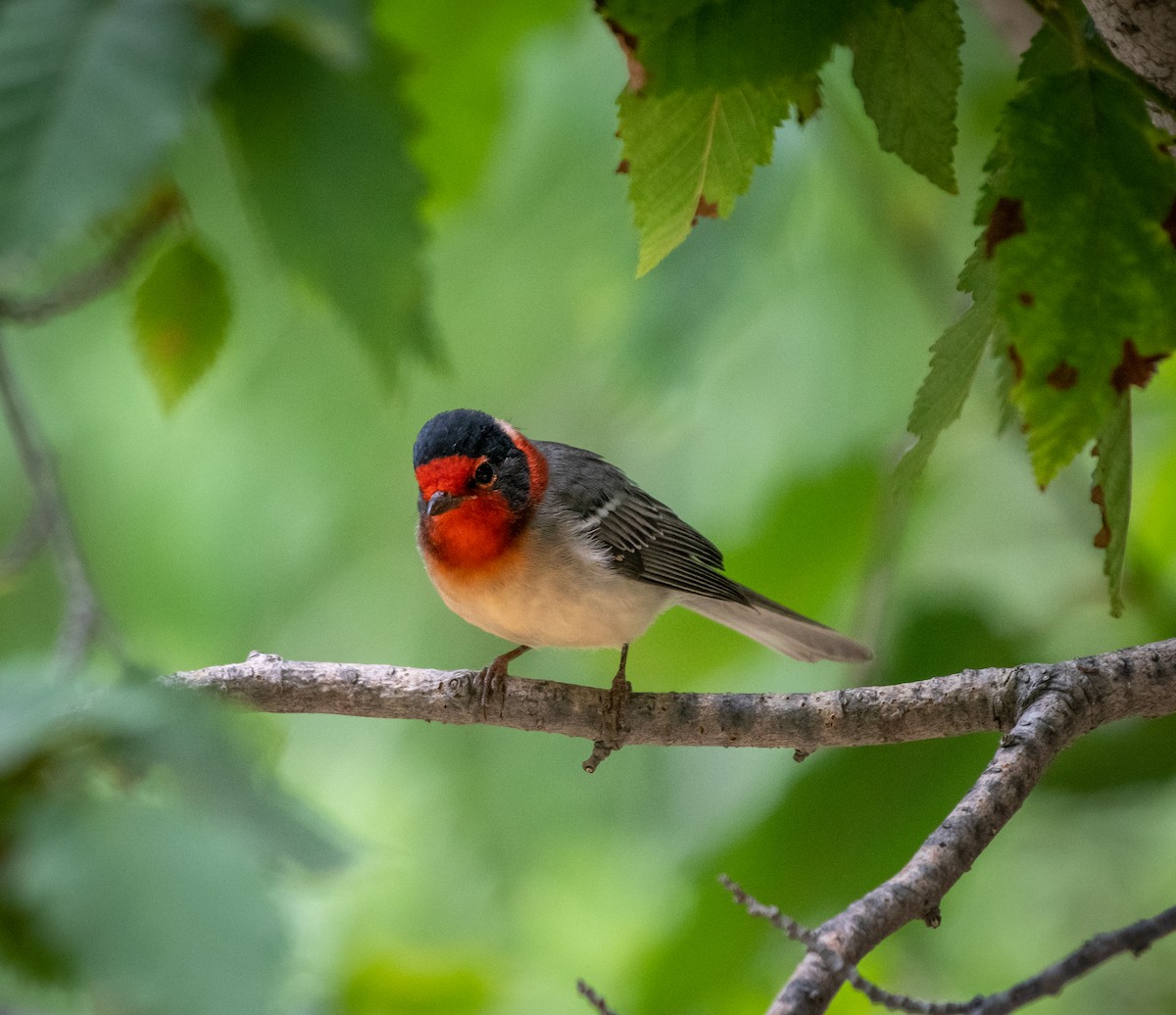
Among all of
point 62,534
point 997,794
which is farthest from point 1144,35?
point 62,534

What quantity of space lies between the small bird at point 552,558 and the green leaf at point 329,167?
201 cm

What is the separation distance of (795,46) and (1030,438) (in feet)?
2.01

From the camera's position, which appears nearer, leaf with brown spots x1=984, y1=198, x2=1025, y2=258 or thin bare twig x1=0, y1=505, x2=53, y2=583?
leaf with brown spots x1=984, y1=198, x2=1025, y2=258

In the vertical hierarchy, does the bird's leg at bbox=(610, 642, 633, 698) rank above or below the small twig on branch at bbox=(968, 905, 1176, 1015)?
above

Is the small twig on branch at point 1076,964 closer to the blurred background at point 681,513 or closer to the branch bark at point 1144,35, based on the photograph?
the branch bark at point 1144,35

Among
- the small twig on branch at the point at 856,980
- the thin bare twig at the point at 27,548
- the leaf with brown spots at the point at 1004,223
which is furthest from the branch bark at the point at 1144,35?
the thin bare twig at the point at 27,548

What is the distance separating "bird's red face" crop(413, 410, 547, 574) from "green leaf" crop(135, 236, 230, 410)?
1501 millimetres

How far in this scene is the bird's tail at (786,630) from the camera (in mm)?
3832

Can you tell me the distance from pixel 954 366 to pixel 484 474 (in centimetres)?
220

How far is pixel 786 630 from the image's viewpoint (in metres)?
3.95

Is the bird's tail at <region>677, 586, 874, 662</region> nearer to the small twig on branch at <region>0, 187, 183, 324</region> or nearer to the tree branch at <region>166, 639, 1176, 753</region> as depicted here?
the tree branch at <region>166, 639, 1176, 753</region>

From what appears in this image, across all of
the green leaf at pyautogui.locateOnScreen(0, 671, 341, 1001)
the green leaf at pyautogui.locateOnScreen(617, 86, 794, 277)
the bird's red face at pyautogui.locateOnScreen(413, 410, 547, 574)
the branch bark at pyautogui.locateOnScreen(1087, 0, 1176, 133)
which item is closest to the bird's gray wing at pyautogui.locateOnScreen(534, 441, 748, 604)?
the bird's red face at pyautogui.locateOnScreen(413, 410, 547, 574)

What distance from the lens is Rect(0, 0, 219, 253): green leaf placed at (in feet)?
3.46

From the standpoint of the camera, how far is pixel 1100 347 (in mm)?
1476
